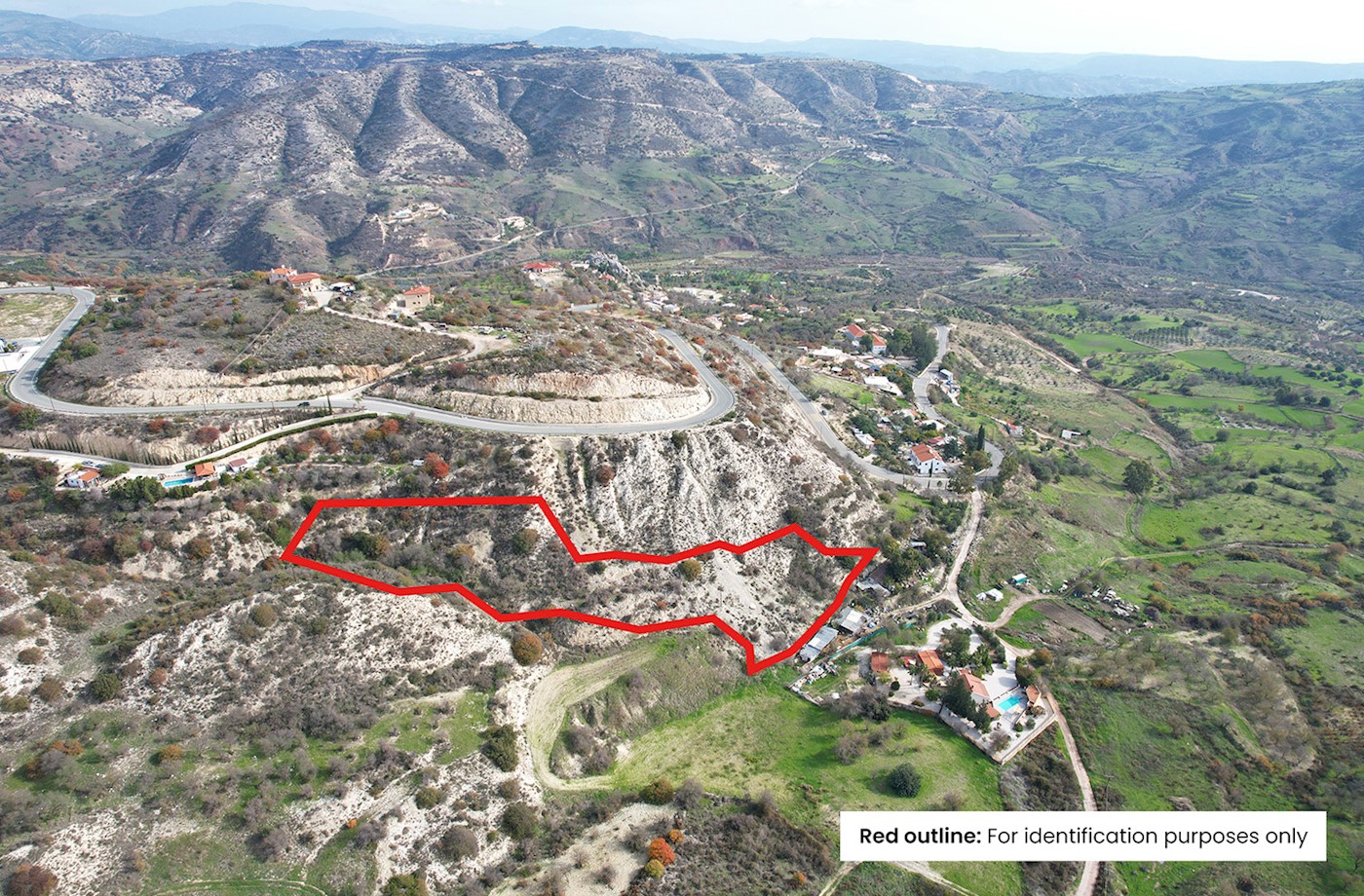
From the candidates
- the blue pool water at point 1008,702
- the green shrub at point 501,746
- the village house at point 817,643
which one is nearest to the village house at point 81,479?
the green shrub at point 501,746

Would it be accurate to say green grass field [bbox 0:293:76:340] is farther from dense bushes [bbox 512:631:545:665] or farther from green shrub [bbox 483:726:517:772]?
green shrub [bbox 483:726:517:772]

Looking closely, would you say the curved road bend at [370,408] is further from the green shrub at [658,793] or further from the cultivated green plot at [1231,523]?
the cultivated green plot at [1231,523]

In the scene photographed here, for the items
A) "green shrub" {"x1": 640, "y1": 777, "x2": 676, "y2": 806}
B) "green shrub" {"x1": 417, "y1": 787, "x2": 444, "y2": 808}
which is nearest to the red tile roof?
"green shrub" {"x1": 640, "y1": 777, "x2": 676, "y2": 806}

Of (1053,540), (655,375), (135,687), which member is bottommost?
(1053,540)

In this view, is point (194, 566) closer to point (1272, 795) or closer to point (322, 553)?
point (322, 553)

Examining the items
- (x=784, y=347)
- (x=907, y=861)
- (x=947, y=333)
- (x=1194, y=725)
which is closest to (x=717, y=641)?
(x=907, y=861)
